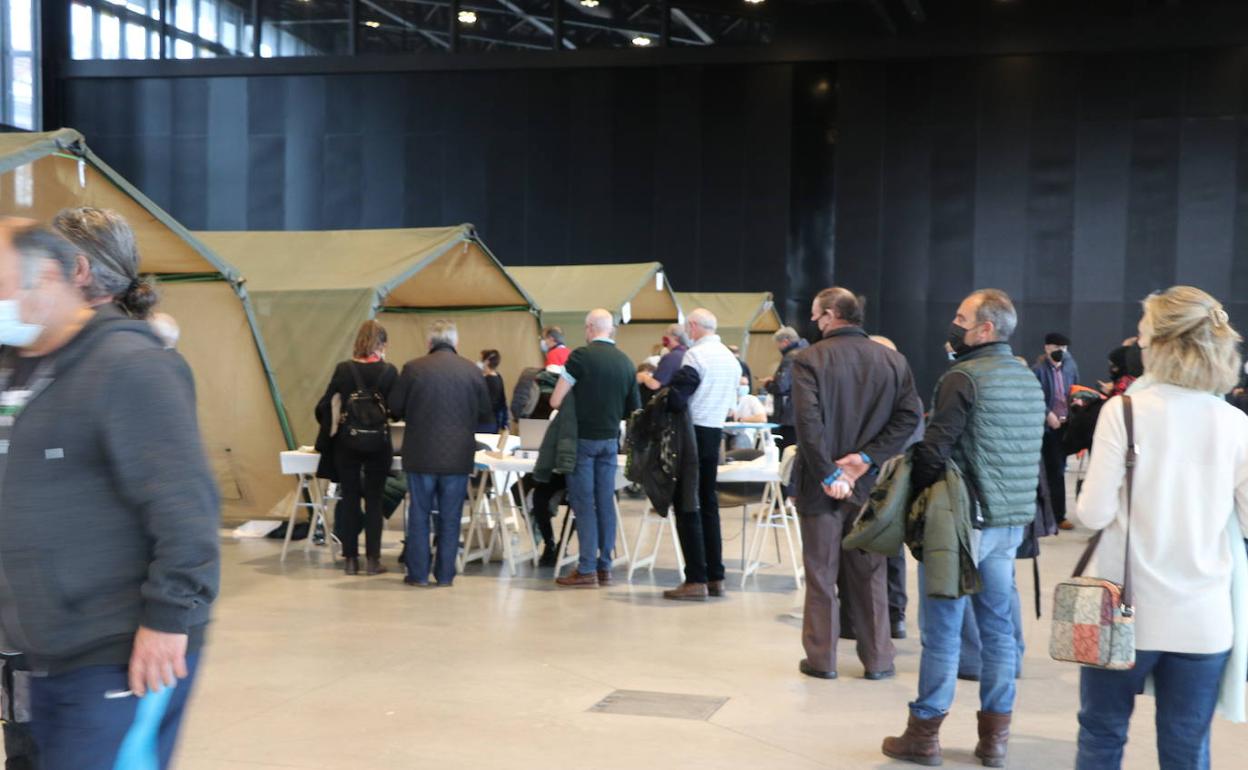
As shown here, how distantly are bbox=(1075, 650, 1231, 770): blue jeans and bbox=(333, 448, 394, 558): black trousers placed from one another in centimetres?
573

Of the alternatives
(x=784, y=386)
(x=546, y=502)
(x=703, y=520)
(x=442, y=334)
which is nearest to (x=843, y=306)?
(x=703, y=520)

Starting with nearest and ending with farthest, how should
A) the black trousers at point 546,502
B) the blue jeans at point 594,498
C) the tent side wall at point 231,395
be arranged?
1. the blue jeans at point 594,498
2. the black trousers at point 546,502
3. the tent side wall at point 231,395

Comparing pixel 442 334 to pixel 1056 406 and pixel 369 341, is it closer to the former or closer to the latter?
pixel 369 341

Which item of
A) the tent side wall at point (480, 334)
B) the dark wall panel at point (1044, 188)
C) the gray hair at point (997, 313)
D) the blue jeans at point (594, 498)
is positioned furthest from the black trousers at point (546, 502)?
the dark wall panel at point (1044, 188)

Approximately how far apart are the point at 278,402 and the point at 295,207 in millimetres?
14628

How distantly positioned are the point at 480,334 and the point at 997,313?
29.0 feet

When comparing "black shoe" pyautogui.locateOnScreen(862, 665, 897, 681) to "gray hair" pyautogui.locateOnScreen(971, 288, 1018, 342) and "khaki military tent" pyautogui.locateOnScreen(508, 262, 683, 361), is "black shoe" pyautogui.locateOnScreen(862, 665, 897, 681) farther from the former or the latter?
"khaki military tent" pyautogui.locateOnScreen(508, 262, 683, 361)

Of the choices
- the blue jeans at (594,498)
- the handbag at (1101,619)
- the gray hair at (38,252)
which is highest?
the gray hair at (38,252)

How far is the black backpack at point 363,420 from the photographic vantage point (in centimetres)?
807

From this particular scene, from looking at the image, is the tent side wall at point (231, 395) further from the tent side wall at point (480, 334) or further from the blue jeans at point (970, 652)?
the blue jeans at point (970, 652)

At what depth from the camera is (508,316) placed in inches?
501

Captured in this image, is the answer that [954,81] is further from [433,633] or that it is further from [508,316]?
[433,633]

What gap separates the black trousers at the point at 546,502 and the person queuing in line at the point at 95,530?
6225mm

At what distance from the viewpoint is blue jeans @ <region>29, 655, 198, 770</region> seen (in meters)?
2.15
